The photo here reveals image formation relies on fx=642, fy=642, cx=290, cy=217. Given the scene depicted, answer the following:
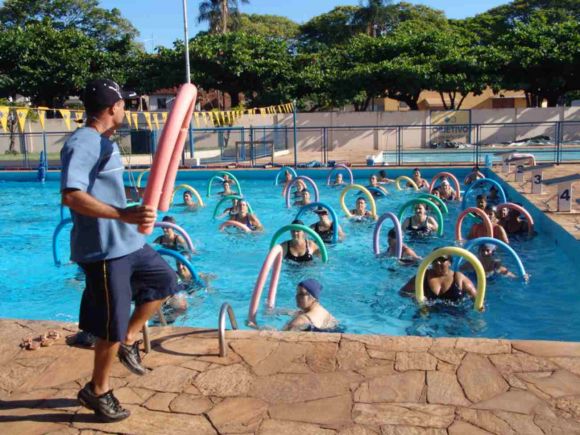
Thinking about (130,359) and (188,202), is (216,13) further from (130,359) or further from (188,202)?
(130,359)

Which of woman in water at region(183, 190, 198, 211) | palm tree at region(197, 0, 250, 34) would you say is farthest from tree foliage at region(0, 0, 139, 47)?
woman in water at region(183, 190, 198, 211)

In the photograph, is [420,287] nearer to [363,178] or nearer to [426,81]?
[363,178]

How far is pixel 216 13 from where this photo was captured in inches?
2007

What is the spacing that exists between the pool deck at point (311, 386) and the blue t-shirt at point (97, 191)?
103 cm

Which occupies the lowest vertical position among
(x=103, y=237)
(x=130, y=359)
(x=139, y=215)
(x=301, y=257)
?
(x=301, y=257)

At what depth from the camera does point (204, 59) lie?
121ft

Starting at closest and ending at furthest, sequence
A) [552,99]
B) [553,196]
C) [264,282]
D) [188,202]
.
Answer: [264,282], [553,196], [188,202], [552,99]

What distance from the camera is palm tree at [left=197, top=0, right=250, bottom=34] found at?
50.3m

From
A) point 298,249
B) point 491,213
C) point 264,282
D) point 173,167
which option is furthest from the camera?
point 491,213

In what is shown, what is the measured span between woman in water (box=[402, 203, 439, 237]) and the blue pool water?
25cm

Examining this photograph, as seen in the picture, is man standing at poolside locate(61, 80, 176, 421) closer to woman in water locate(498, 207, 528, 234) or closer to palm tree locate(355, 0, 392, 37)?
woman in water locate(498, 207, 528, 234)

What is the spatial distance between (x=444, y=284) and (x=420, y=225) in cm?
410

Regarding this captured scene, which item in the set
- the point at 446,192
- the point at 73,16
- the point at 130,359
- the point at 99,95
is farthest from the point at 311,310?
the point at 73,16

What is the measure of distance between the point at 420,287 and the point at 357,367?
8.70 feet
